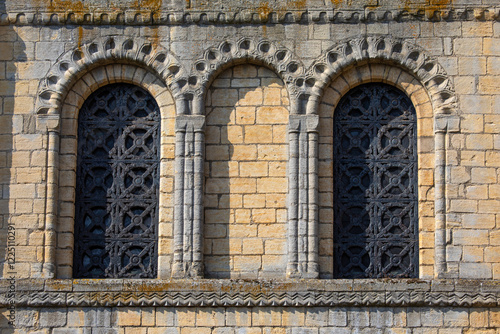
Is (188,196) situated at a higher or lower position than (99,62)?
lower

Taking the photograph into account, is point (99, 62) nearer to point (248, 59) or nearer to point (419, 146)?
point (248, 59)

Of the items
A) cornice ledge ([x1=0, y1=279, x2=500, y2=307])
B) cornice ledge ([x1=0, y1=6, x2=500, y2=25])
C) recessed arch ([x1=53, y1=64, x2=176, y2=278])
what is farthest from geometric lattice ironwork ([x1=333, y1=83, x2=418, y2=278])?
recessed arch ([x1=53, y1=64, x2=176, y2=278])

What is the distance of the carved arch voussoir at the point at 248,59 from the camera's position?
51.2ft

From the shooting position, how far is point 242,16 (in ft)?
51.5

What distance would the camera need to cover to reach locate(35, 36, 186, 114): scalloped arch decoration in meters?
15.7

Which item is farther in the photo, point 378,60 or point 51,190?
point 378,60

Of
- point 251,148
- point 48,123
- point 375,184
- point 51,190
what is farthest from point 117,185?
point 375,184

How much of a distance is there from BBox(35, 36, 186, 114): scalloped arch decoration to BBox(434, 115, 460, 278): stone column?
3691mm

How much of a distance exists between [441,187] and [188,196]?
3474mm

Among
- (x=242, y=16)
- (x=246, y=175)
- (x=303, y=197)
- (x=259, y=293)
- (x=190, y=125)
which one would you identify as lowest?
(x=259, y=293)

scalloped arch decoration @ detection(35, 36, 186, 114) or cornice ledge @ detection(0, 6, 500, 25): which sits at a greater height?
cornice ledge @ detection(0, 6, 500, 25)

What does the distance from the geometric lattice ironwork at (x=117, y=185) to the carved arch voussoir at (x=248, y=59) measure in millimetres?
805

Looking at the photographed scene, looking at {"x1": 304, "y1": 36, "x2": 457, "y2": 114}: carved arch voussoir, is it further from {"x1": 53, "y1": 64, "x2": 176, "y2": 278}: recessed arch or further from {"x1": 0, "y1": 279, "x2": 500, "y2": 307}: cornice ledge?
{"x1": 0, "y1": 279, "x2": 500, "y2": 307}: cornice ledge

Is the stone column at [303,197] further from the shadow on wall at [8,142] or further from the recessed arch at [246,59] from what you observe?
the shadow on wall at [8,142]
